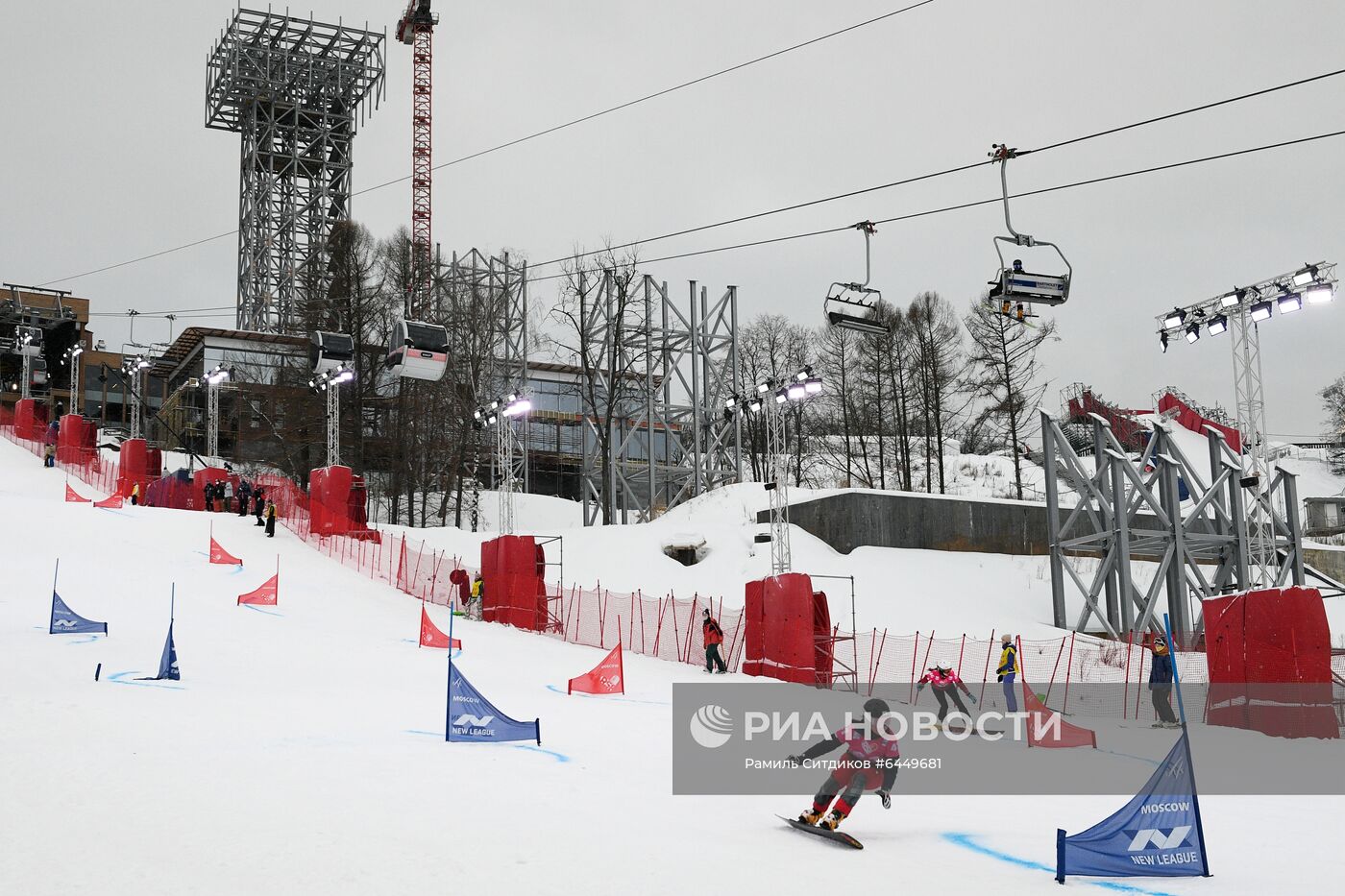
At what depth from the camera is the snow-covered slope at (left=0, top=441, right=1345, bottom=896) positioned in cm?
775

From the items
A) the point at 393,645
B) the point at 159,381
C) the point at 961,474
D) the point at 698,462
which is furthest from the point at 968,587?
the point at 159,381

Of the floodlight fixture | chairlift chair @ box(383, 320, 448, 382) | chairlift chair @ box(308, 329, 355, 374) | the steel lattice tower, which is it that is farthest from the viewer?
the steel lattice tower

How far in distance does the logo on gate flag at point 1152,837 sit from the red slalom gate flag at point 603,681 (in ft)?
36.5

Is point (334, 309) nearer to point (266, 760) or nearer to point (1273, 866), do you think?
point (266, 760)

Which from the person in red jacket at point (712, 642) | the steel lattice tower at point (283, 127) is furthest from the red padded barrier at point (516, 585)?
the steel lattice tower at point (283, 127)

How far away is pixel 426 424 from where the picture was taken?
161 feet

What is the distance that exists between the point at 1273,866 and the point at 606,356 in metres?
44.3

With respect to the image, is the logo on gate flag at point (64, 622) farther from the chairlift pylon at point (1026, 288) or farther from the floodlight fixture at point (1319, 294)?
the floodlight fixture at point (1319, 294)

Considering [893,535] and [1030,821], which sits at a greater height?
[893,535]

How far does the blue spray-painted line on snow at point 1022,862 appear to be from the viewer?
8.23 meters

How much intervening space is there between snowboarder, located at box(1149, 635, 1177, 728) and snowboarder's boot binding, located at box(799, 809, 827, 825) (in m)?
10.6

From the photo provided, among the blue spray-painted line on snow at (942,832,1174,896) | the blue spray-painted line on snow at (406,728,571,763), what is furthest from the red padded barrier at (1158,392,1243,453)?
the blue spray-painted line on snow at (942,832,1174,896)

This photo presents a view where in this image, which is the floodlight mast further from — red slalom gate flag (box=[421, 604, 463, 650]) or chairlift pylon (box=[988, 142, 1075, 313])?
red slalom gate flag (box=[421, 604, 463, 650])

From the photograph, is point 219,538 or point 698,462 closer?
point 219,538
